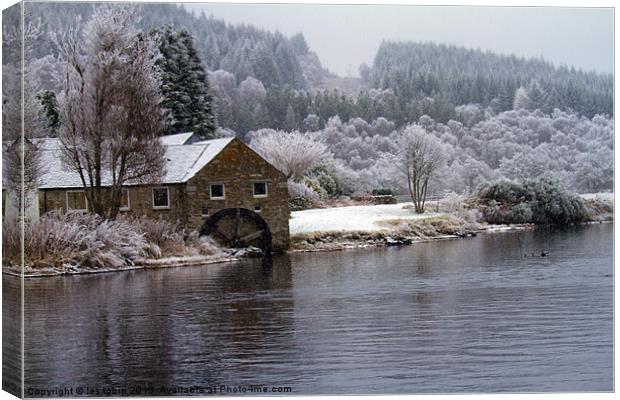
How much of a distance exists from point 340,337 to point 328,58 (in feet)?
8.92

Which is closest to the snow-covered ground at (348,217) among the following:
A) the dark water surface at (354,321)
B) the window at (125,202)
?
the dark water surface at (354,321)

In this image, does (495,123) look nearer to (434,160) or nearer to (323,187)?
(434,160)

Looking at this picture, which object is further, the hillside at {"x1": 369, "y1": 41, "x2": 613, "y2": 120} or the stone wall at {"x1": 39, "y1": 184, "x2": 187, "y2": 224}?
the hillside at {"x1": 369, "y1": 41, "x2": 613, "y2": 120}

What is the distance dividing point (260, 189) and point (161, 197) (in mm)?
988

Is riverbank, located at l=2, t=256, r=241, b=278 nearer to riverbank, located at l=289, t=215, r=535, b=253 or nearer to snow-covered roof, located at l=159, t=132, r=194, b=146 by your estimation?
riverbank, located at l=289, t=215, r=535, b=253

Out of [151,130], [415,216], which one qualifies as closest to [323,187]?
[415,216]

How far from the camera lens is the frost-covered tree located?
11.5 metres

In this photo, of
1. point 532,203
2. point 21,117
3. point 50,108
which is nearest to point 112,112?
point 50,108

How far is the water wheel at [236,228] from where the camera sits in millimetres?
11797

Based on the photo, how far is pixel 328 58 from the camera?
1162cm

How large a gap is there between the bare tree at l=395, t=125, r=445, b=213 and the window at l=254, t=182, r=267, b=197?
138 centimetres

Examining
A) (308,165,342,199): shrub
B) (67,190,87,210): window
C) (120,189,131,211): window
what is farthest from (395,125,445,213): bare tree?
(67,190,87,210): window

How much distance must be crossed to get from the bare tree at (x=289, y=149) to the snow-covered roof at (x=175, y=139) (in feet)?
2.12

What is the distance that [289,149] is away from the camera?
11828mm
